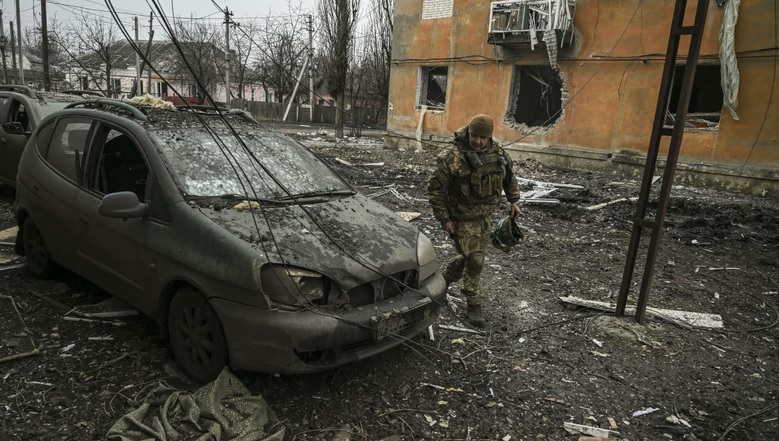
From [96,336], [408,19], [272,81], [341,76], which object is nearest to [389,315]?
[96,336]

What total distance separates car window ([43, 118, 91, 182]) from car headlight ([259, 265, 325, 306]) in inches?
82.7

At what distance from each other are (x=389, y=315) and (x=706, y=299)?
3892 mm

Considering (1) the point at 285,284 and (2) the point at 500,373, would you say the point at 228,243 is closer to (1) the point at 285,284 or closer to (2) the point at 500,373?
(1) the point at 285,284

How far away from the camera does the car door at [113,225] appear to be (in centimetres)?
321

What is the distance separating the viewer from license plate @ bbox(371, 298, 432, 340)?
2.86 m

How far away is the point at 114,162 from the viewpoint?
12.1ft

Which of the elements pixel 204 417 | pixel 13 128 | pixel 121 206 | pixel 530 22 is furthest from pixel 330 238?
pixel 530 22

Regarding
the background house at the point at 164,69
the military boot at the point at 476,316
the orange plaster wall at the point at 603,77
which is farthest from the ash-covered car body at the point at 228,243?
the background house at the point at 164,69

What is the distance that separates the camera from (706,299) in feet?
16.4

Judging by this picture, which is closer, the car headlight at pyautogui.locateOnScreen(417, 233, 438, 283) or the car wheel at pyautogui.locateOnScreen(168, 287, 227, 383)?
the car wheel at pyautogui.locateOnScreen(168, 287, 227, 383)

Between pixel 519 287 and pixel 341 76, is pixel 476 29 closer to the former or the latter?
pixel 341 76

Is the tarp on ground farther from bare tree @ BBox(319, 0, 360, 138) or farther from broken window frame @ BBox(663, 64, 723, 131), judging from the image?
bare tree @ BBox(319, 0, 360, 138)

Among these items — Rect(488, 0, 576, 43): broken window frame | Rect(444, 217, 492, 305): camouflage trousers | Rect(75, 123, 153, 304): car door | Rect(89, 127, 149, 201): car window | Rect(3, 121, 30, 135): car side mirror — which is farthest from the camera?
Rect(488, 0, 576, 43): broken window frame

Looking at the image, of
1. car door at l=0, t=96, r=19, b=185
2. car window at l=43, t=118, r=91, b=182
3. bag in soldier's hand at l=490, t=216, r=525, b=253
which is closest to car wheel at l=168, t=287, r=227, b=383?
car window at l=43, t=118, r=91, b=182
